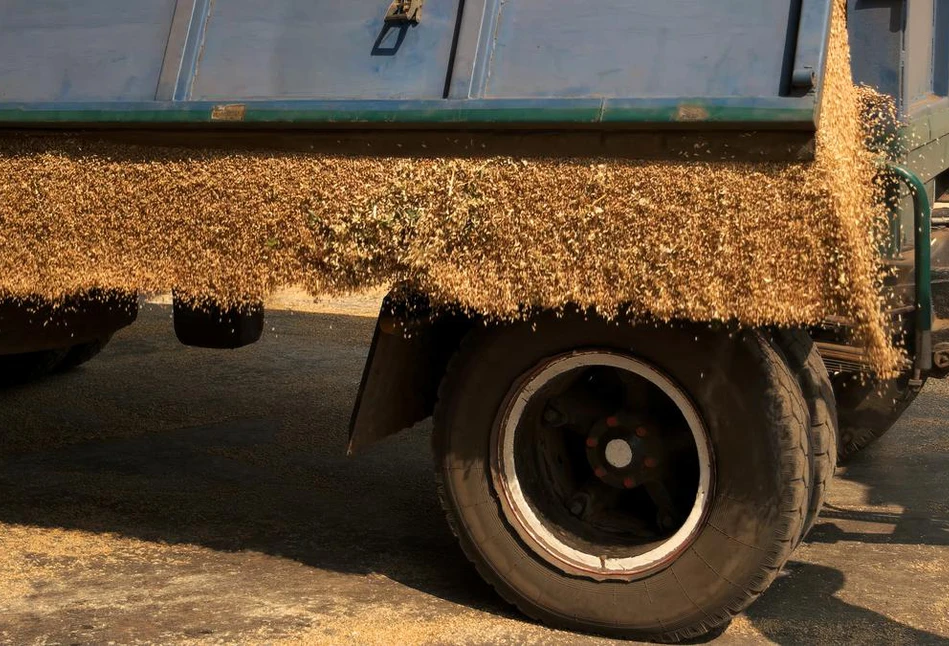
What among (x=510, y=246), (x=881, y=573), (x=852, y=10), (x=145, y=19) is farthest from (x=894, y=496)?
(x=145, y=19)

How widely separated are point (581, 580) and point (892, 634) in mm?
939

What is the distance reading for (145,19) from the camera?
3.93m

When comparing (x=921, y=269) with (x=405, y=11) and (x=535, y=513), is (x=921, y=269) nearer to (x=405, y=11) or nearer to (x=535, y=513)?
(x=535, y=513)

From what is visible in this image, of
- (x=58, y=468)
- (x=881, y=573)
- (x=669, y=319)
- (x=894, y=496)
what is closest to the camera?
(x=669, y=319)

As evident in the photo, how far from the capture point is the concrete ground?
364 centimetres

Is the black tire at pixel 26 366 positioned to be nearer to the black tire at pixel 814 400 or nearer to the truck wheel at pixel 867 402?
the truck wheel at pixel 867 402

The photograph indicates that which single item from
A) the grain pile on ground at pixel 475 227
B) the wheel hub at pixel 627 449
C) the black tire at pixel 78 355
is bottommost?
the wheel hub at pixel 627 449

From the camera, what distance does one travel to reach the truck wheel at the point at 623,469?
3.39m

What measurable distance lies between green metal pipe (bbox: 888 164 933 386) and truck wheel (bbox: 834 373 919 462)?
0.64 meters

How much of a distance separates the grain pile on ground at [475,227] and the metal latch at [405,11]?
44 centimetres

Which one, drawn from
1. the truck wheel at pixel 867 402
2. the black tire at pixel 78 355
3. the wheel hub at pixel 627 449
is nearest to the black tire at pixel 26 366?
the black tire at pixel 78 355

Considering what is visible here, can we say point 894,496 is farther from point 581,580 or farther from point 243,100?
point 243,100

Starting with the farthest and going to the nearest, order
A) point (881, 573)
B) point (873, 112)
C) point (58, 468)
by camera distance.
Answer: point (58, 468), point (881, 573), point (873, 112)

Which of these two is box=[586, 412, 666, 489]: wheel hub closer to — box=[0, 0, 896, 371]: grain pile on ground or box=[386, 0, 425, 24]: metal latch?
box=[0, 0, 896, 371]: grain pile on ground
